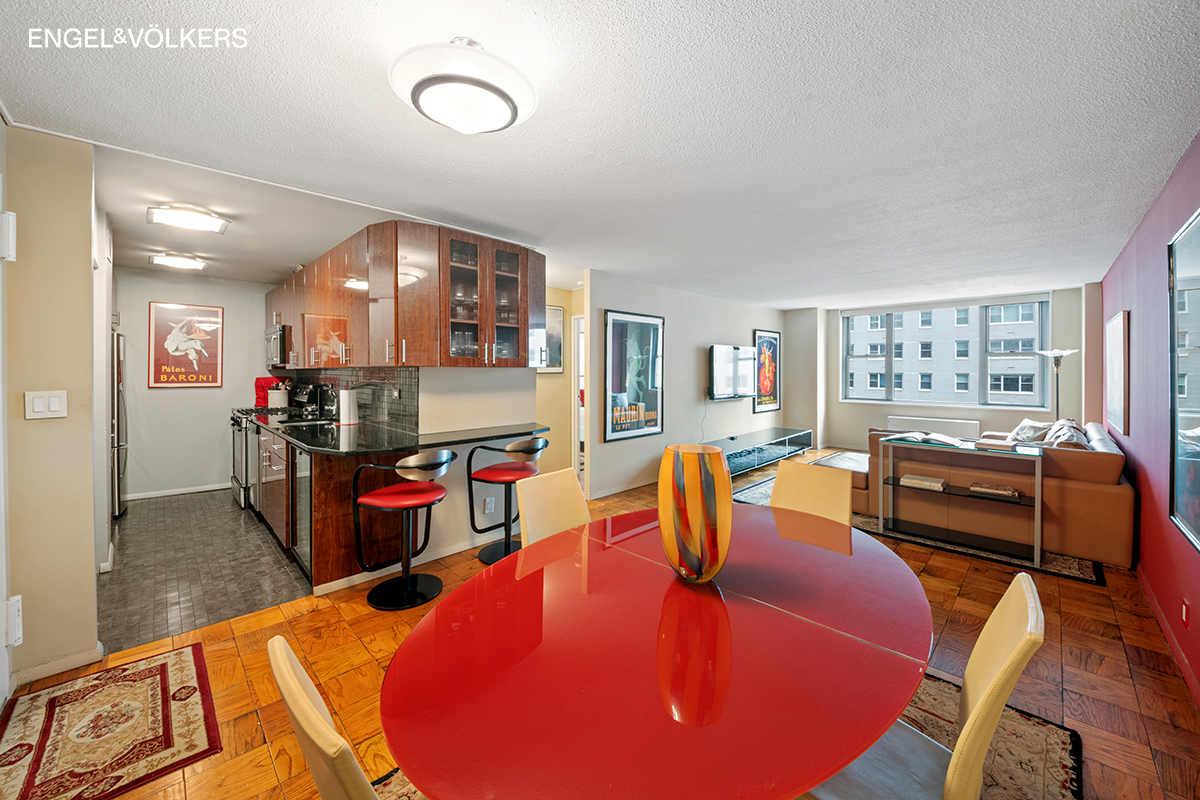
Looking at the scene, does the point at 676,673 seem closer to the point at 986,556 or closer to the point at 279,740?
the point at 279,740

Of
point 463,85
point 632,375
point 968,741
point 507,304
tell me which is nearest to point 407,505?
point 507,304

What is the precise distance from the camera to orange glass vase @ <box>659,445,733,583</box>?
1.30 m

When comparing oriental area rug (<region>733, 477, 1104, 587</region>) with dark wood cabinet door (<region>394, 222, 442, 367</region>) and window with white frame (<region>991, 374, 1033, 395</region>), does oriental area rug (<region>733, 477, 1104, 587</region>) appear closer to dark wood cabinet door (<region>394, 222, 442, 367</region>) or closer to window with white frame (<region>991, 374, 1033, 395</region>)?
dark wood cabinet door (<region>394, 222, 442, 367</region>)

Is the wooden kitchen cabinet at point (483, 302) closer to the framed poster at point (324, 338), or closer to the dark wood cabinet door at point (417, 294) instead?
the dark wood cabinet door at point (417, 294)

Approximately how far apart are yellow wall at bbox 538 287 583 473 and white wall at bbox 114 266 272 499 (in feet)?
10.7

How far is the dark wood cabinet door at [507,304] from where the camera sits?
343cm

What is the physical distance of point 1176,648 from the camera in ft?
7.13

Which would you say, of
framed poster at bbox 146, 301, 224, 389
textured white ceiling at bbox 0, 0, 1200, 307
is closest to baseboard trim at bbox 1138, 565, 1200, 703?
textured white ceiling at bbox 0, 0, 1200, 307

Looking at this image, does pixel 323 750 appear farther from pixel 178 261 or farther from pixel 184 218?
pixel 178 261

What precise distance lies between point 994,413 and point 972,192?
202 inches

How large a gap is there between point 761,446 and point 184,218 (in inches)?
237

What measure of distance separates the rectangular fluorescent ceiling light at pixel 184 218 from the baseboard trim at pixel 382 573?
247 cm

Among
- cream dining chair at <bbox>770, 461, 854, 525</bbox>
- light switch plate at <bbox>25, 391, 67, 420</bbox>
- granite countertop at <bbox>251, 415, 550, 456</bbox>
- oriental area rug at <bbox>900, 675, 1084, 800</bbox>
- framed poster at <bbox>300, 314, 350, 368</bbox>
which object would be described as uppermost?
framed poster at <bbox>300, 314, 350, 368</bbox>

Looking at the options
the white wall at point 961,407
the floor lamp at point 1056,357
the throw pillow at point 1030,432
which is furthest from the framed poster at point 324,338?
the white wall at point 961,407
